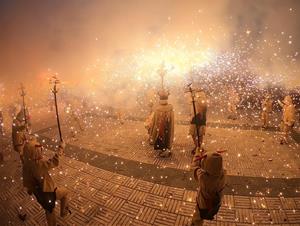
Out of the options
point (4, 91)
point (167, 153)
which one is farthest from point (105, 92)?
point (167, 153)

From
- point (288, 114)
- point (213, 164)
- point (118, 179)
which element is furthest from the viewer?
point (288, 114)

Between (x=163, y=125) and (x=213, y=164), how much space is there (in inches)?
189

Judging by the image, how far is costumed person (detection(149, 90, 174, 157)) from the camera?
29.2ft

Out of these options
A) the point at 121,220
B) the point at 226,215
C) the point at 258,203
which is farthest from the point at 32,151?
the point at 258,203

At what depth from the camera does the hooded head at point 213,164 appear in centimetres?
417

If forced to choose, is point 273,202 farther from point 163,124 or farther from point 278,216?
point 163,124

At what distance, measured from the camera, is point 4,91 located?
19203 mm

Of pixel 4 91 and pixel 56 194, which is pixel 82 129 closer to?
pixel 56 194

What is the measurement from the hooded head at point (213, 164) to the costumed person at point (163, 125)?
4.63 metres

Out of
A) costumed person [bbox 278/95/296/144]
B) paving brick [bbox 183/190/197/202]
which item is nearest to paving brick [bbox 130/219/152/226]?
paving brick [bbox 183/190/197/202]

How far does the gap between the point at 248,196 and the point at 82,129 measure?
9381 mm

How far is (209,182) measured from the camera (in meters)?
4.32

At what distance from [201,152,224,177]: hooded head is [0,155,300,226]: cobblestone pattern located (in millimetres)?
1928

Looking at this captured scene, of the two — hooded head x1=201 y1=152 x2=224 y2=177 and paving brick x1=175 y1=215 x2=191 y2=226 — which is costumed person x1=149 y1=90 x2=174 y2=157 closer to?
paving brick x1=175 y1=215 x2=191 y2=226
